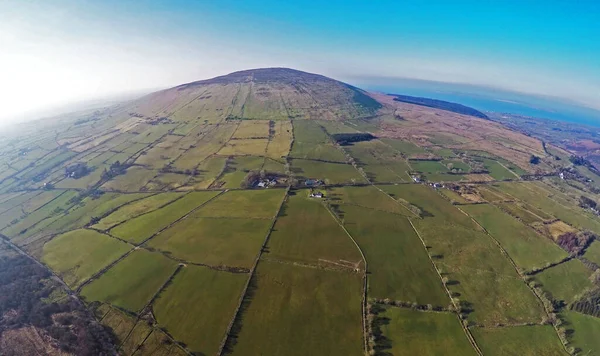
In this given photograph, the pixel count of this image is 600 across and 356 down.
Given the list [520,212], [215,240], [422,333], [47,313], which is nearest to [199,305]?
[215,240]

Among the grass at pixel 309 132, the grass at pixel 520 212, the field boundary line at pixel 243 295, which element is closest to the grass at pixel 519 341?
the field boundary line at pixel 243 295

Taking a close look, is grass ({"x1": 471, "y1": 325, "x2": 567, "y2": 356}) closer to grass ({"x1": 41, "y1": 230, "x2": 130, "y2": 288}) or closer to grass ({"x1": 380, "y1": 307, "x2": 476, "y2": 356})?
grass ({"x1": 380, "y1": 307, "x2": 476, "y2": 356})

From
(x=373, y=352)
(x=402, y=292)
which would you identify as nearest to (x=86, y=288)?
(x=373, y=352)

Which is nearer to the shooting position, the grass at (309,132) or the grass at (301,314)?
the grass at (301,314)

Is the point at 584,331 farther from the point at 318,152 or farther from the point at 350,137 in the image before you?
the point at 350,137

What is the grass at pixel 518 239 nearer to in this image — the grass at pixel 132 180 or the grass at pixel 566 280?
the grass at pixel 566 280

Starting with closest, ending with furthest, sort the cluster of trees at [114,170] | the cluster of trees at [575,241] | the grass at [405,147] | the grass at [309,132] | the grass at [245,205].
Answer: the cluster of trees at [575,241]
the grass at [245,205]
the cluster of trees at [114,170]
the grass at [405,147]
the grass at [309,132]
